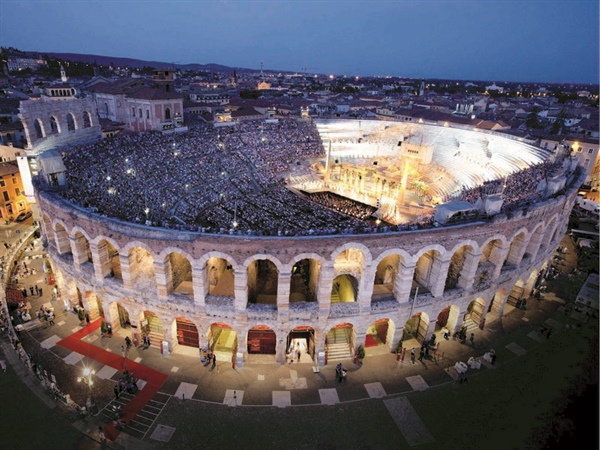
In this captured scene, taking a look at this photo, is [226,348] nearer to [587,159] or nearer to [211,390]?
[211,390]

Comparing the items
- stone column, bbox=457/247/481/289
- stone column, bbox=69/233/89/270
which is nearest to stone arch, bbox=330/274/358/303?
stone column, bbox=457/247/481/289

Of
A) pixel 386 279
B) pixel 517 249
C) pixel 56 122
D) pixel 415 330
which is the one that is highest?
pixel 56 122

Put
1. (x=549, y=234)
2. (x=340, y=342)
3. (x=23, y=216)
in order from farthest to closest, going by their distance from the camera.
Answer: (x=23, y=216) → (x=549, y=234) → (x=340, y=342)

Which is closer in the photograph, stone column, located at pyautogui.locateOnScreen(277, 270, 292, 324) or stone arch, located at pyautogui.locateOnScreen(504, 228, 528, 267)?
stone column, located at pyautogui.locateOnScreen(277, 270, 292, 324)

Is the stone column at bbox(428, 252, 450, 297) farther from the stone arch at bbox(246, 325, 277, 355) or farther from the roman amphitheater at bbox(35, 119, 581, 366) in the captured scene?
the stone arch at bbox(246, 325, 277, 355)

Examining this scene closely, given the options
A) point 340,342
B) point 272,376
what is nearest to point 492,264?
point 340,342

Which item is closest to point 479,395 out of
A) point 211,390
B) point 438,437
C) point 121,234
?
point 438,437

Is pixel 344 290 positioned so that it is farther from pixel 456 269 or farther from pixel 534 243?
pixel 534 243
